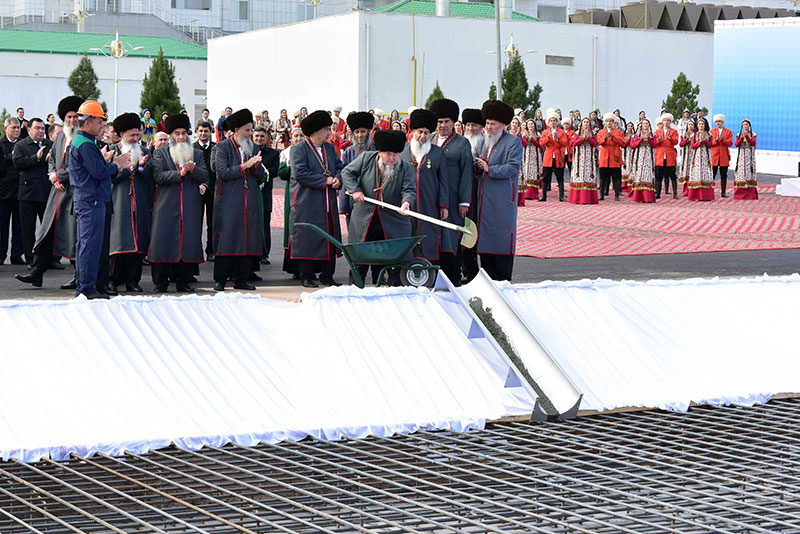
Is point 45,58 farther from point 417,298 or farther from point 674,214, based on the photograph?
point 417,298

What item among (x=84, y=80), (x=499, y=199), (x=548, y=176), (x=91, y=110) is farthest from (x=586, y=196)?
(x=84, y=80)

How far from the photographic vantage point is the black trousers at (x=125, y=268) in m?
11.3

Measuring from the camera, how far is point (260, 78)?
46.4 metres

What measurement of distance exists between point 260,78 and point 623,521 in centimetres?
4281

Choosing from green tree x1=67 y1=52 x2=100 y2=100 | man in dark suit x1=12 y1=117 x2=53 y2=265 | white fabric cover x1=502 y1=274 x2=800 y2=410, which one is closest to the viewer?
white fabric cover x1=502 y1=274 x2=800 y2=410

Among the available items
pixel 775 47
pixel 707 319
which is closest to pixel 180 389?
pixel 707 319

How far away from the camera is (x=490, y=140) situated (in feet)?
36.8

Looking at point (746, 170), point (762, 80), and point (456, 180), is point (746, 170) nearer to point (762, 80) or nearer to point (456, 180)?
point (762, 80)

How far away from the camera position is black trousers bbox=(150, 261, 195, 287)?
11.3 m

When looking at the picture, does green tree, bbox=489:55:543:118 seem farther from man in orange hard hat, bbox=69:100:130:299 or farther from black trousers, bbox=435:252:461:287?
man in orange hard hat, bbox=69:100:130:299

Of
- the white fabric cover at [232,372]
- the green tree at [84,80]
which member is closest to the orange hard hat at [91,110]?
the white fabric cover at [232,372]

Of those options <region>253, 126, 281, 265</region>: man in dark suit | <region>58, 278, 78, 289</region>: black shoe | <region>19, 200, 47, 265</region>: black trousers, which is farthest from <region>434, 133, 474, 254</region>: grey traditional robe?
<region>19, 200, 47, 265</region>: black trousers

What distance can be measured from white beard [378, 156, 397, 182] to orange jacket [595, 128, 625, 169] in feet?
45.8

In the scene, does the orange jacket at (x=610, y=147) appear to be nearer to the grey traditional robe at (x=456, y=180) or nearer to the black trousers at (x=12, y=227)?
the black trousers at (x=12, y=227)
